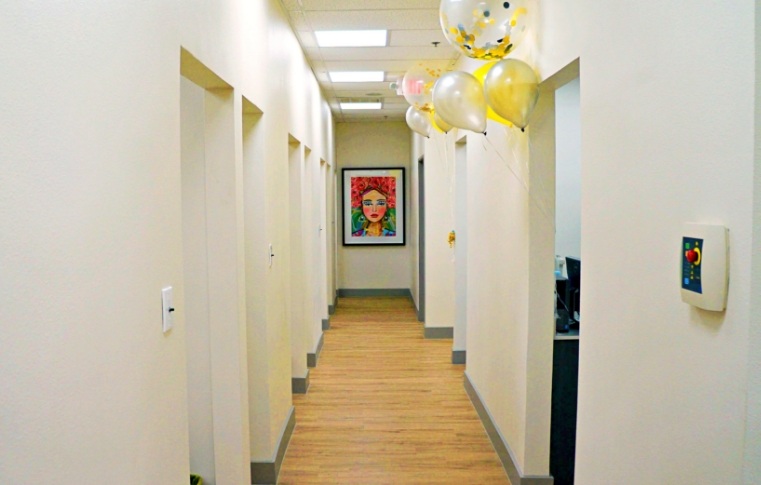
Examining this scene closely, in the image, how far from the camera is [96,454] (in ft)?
4.55

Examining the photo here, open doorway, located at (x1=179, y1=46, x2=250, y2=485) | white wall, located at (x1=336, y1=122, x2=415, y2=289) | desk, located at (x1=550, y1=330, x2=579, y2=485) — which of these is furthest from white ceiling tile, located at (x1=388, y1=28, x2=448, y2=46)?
white wall, located at (x1=336, y1=122, x2=415, y2=289)

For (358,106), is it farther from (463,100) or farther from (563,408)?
(563,408)

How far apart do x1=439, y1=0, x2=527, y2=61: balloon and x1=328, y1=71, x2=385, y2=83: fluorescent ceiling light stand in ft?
12.9

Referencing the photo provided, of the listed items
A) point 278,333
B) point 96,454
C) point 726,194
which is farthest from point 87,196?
point 278,333

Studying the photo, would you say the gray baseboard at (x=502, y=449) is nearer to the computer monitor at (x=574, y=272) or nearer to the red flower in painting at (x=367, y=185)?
the computer monitor at (x=574, y=272)

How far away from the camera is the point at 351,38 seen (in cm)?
527

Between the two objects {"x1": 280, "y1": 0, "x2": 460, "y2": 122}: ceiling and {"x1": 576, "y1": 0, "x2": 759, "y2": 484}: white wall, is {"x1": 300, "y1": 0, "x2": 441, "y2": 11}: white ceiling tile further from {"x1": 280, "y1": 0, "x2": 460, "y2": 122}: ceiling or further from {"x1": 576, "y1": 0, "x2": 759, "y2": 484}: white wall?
{"x1": 576, "y1": 0, "x2": 759, "y2": 484}: white wall

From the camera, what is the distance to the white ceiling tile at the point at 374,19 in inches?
179

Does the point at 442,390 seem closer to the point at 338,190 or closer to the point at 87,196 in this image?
the point at 87,196

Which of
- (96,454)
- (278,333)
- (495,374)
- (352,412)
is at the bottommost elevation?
(352,412)

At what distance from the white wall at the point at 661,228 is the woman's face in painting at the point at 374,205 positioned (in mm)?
8794

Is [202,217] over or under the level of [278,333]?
over

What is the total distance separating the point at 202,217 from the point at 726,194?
222 centimetres

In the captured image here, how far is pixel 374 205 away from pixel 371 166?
684 mm
